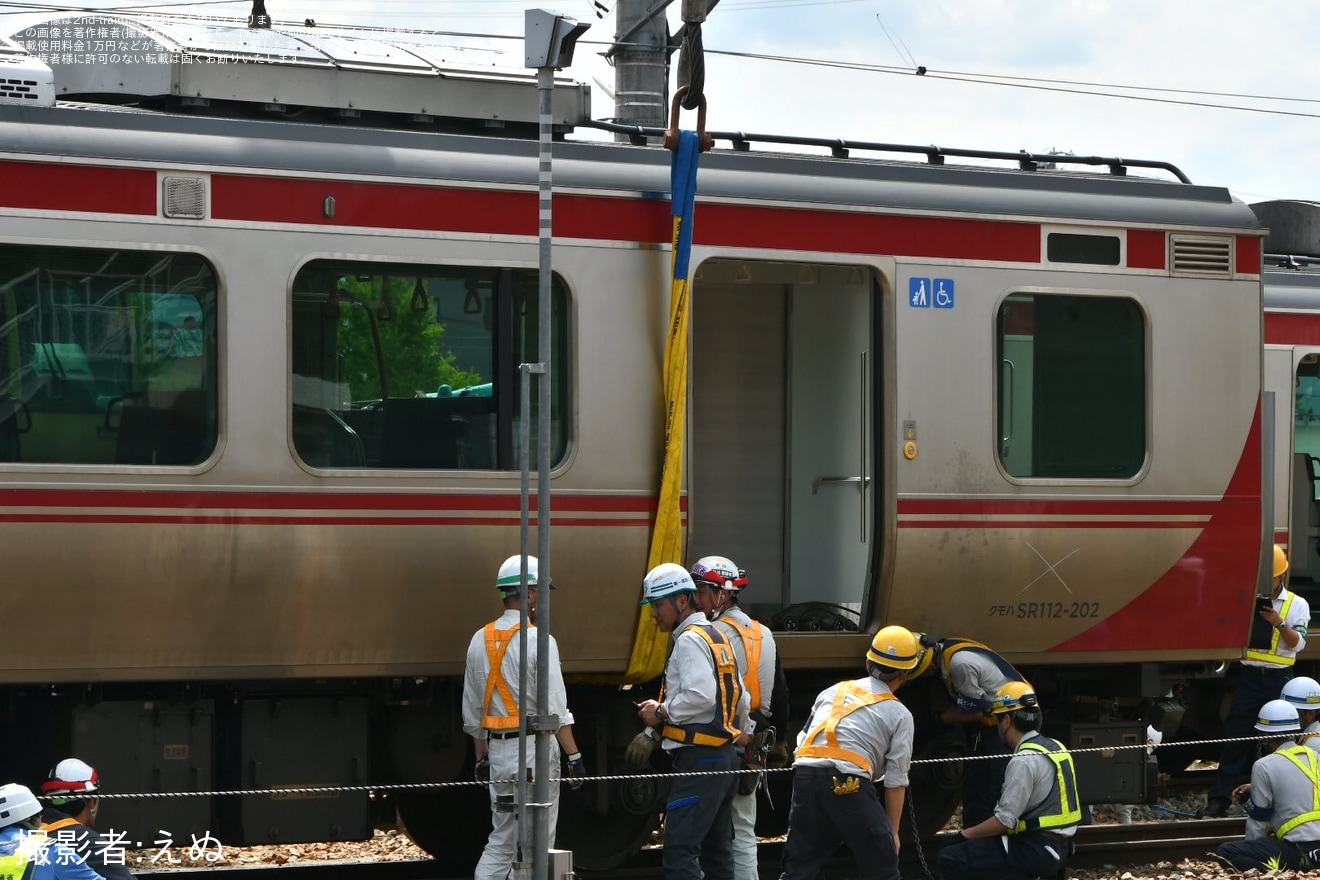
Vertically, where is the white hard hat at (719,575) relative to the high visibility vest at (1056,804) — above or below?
above

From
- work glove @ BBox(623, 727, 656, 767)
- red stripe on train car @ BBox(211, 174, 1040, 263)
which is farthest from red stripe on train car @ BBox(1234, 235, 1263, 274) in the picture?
work glove @ BBox(623, 727, 656, 767)

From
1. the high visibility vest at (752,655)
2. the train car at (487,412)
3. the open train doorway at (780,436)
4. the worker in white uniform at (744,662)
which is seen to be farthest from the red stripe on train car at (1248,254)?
the high visibility vest at (752,655)

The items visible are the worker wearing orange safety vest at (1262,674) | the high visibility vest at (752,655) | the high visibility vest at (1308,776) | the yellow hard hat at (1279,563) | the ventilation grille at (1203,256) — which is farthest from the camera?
the yellow hard hat at (1279,563)

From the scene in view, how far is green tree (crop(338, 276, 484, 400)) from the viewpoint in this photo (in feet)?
24.5

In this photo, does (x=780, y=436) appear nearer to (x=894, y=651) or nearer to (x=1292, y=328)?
(x=894, y=651)

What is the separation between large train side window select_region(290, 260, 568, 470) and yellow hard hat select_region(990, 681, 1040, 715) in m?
2.40

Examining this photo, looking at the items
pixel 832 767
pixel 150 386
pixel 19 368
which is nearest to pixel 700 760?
pixel 832 767

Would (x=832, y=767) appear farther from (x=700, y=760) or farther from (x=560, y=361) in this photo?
(x=560, y=361)

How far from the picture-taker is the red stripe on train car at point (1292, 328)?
478 inches

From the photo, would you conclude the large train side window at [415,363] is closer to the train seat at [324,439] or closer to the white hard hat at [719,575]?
the train seat at [324,439]

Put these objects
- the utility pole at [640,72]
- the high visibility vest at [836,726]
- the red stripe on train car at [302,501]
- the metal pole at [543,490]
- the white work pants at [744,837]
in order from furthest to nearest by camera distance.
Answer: the utility pole at [640,72]
the white work pants at [744,837]
the high visibility vest at [836,726]
the red stripe on train car at [302,501]
the metal pole at [543,490]

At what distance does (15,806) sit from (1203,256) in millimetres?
6337

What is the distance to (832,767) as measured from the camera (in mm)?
7125

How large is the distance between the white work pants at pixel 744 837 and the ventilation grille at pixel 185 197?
142 inches
